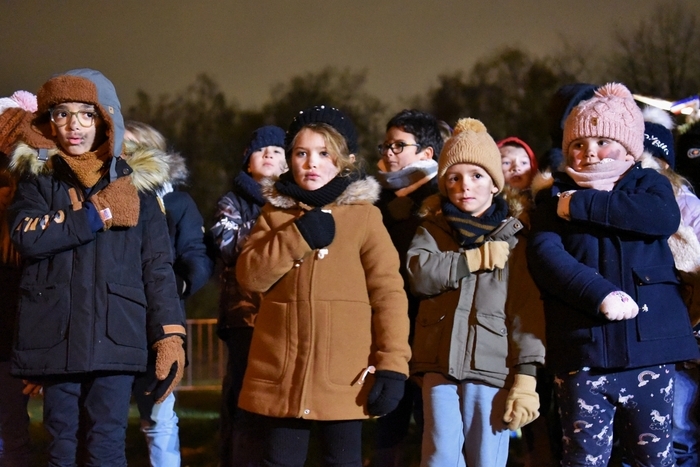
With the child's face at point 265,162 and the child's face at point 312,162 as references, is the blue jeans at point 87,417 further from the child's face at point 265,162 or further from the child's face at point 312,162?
the child's face at point 265,162

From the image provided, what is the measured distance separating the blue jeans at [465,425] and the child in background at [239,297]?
1021mm

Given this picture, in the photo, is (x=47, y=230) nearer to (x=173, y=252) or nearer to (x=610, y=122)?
(x=173, y=252)

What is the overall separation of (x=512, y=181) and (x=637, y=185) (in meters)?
1.20

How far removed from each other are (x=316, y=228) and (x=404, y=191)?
1.19 metres

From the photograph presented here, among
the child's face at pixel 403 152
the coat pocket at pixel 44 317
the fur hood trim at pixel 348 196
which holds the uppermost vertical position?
the child's face at pixel 403 152

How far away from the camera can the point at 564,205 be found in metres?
2.89

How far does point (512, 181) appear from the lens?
411 centimetres

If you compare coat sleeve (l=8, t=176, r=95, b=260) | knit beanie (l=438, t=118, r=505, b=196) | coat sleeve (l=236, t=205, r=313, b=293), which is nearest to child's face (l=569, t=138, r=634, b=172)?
knit beanie (l=438, t=118, r=505, b=196)

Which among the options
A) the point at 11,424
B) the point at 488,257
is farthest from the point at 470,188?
the point at 11,424

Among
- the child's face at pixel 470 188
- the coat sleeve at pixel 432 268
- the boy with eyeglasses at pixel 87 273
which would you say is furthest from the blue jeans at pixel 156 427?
the child's face at pixel 470 188

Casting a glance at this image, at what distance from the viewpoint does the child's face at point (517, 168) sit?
4.10 metres

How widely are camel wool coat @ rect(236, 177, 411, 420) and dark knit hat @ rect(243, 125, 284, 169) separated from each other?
4.20 ft

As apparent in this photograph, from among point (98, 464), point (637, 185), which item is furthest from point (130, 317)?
point (637, 185)

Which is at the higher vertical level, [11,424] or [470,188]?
[470,188]
